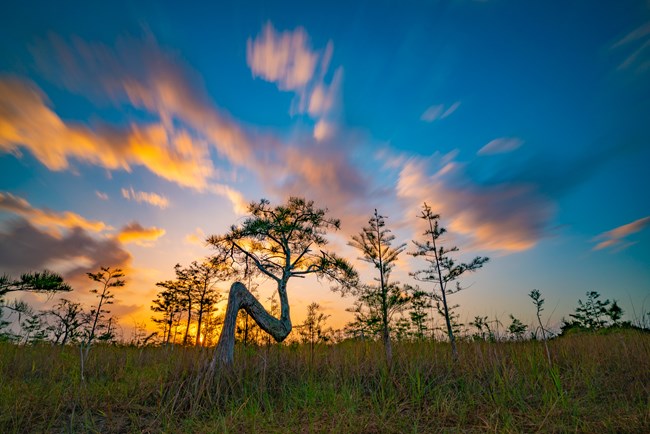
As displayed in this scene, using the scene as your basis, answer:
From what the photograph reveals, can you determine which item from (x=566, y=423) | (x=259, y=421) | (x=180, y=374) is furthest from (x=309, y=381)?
(x=566, y=423)

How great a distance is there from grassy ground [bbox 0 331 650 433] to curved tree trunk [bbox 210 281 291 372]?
369mm

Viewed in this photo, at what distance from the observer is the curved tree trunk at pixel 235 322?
281 inches

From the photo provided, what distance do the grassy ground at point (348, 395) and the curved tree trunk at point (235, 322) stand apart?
1.21 ft

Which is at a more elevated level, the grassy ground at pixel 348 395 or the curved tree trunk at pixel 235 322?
the curved tree trunk at pixel 235 322

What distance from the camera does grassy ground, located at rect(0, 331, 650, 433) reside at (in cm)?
466

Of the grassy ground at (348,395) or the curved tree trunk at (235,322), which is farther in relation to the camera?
the curved tree trunk at (235,322)

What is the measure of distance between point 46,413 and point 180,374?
2047 millimetres

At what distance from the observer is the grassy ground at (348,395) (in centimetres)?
466

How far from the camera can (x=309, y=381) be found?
6.33 m

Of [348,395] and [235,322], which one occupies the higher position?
[235,322]

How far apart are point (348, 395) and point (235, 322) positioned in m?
3.80

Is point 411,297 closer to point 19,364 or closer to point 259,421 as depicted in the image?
point 259,421

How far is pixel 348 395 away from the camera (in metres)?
5.57

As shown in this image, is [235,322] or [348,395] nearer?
[348,395]
